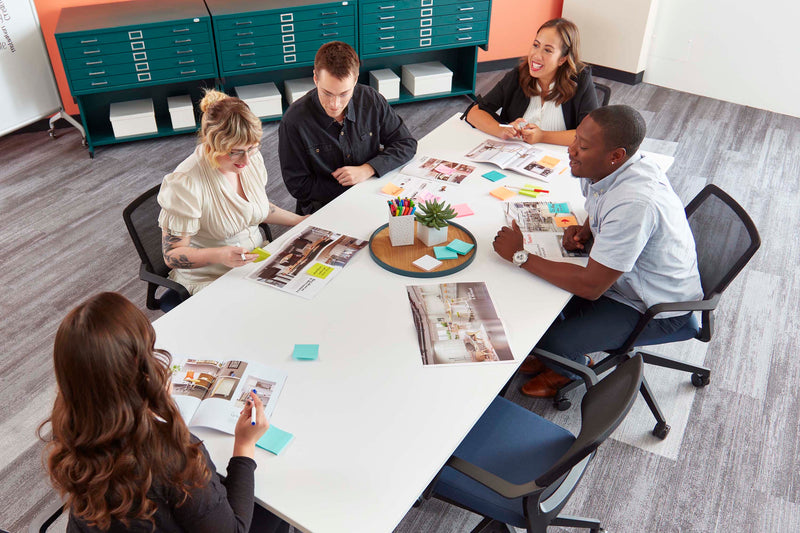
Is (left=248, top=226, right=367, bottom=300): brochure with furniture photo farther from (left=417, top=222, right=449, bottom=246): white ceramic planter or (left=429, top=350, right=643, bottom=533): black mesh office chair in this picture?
(left=429, top=350, right=643, bottom=533): black mesh office chair

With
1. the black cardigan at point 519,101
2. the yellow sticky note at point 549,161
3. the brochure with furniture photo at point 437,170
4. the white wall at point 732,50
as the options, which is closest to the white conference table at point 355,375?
the brochure with furniture photo at point 437,170

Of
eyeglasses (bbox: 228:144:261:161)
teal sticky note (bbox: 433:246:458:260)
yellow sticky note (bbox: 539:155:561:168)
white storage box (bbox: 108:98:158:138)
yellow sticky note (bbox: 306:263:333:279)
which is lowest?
white storage box (bbox: 108:98:158:138)

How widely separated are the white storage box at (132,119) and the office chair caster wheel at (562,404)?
3.70 meters

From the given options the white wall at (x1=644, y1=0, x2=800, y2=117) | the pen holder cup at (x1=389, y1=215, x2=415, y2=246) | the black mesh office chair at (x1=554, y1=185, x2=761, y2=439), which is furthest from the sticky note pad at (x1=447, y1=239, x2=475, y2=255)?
the white wall at (x1=644, y1=0, x2=800, y2=117)

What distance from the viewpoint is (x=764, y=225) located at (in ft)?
13.1

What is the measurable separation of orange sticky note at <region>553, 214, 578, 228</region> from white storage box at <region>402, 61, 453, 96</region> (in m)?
3.14

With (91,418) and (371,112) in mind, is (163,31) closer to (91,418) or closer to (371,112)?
(371,112)

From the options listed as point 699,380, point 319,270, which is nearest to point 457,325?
point 319,270

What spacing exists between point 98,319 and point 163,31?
398cm

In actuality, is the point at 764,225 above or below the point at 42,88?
below

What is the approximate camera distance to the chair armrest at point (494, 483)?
65.2 inches

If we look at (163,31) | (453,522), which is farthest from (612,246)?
(163,31)

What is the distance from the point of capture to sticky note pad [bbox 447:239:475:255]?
2377 millimetres

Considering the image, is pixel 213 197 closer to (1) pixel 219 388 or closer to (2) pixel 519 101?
(1) pixel 219 388
